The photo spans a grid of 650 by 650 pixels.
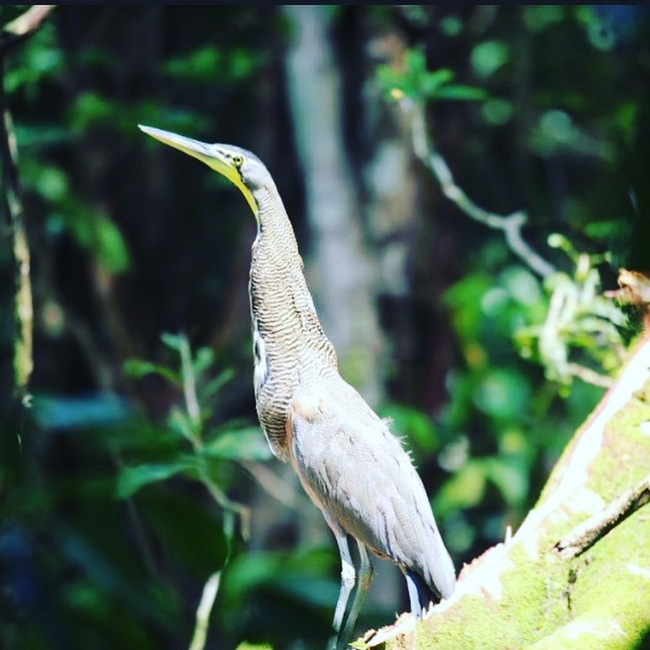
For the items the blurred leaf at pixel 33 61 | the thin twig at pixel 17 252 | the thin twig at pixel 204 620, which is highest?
the blurred leaf at pixel 33 61

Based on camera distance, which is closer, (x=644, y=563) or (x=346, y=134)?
(x=644, y=563)

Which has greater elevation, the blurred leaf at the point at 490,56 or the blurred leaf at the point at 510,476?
the blurred leaf at the point at 490,56

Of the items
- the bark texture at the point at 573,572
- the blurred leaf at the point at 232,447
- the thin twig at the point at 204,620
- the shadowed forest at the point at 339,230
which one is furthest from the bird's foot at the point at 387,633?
the blurred leaf at the point at 232,447

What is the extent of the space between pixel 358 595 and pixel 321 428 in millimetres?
262

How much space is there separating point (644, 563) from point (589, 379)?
852 mm

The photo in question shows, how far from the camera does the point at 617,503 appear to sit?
62.2 inches

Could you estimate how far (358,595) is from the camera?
1.54 m

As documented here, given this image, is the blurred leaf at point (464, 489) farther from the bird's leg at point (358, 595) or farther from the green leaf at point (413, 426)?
the bird's leg at point (358, 595)

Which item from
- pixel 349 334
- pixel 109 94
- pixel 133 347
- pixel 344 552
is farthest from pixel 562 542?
pixel 109 94

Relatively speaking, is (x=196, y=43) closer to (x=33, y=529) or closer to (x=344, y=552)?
(x=344, y=552)

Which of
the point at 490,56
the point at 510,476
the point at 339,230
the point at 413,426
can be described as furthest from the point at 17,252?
the point at 490,56

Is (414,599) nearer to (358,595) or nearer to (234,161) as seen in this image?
(358,595)

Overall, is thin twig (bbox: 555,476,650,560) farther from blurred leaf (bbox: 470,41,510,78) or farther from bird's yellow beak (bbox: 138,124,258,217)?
blurred leaf (bbox: 470,41,510,78)

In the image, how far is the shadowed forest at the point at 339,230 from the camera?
251 cm
